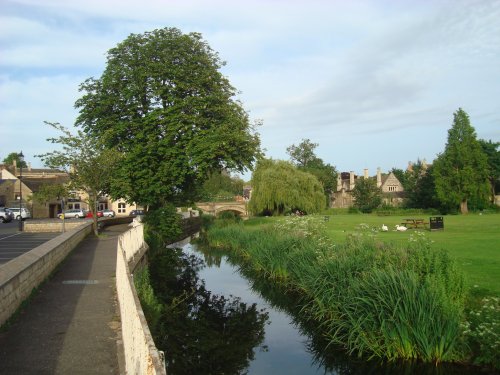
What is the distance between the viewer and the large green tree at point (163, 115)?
105 feet

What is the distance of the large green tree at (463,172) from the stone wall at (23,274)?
64.2 metres

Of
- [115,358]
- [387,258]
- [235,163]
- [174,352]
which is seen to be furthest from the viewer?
[235,163]

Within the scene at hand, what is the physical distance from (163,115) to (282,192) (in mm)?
22164

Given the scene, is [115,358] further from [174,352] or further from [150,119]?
[150,119]

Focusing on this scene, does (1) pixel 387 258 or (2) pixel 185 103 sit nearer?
(1) pixel 387 258

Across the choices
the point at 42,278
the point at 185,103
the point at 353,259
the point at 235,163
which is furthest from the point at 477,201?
the point at 42,278

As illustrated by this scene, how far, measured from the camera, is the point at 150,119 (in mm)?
32031

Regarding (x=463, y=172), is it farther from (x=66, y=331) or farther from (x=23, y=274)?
(x=66, y=331)

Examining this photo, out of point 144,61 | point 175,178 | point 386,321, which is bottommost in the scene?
point 386,321

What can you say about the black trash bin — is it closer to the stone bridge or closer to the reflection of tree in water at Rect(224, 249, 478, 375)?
the reflection of tree in water at Rect(224, 249, 478, 375)

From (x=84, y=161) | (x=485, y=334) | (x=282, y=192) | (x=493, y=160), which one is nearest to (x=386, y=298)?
(x=485, y=334)

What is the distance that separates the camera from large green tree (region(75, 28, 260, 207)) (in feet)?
105

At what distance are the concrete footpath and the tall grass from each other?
209 inches

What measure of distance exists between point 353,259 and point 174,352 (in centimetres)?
539
